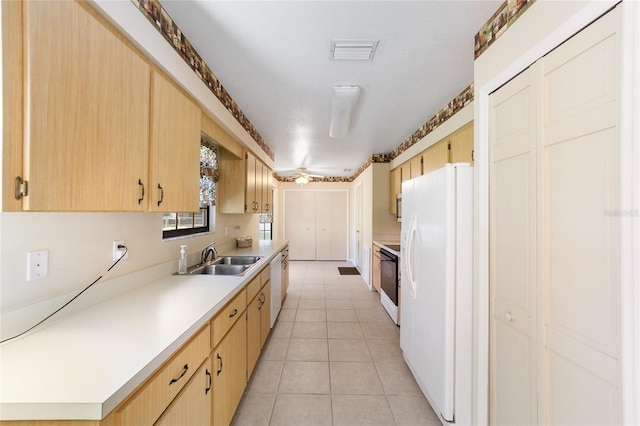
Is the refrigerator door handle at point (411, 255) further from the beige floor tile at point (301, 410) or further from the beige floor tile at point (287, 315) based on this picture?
the beige floor tile at point (287, 315)

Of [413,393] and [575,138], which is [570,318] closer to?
[575,138]

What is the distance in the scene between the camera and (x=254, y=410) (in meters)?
1.79

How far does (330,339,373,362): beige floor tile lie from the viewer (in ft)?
8.03

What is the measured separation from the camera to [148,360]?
2.69ft

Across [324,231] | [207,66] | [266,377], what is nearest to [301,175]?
[324,231]

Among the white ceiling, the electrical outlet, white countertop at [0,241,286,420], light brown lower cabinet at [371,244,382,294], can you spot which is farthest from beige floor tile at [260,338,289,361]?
the white ceiling

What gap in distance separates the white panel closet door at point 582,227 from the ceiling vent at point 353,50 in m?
0.97

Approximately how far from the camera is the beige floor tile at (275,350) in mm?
2438

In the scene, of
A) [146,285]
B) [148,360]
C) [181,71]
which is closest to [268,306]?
[146,285]

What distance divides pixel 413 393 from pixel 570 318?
1.45m

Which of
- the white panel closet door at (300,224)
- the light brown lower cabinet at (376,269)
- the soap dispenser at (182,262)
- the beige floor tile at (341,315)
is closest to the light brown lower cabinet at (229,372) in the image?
the soap dispenser at (182,262)

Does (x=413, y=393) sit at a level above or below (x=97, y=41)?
below

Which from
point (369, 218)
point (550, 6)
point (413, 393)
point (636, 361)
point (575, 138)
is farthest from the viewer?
point (369, 218)

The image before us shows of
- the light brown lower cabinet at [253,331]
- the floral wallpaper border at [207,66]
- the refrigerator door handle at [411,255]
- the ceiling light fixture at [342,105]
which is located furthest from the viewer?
the ceiling light fixture at [342,105]
